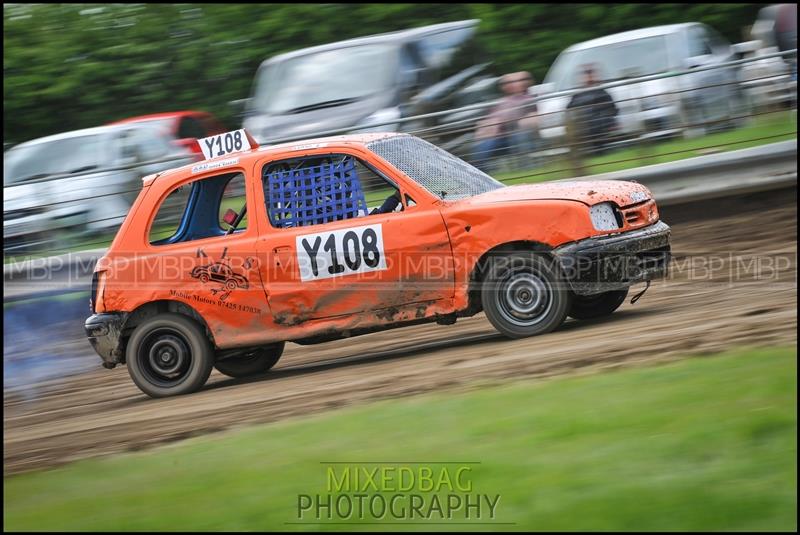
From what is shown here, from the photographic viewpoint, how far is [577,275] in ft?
26.2

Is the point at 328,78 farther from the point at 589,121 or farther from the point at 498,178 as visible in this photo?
the point at 589,121

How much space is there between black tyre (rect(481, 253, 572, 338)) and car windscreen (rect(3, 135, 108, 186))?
7.70 m

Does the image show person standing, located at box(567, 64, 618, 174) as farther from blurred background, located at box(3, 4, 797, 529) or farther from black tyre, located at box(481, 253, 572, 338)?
black tyre, located at box(481, 253, 572, 338)

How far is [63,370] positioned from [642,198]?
633cm

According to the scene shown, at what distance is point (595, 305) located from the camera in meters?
9.02

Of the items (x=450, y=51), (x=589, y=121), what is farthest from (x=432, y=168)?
(x=450, y=51)

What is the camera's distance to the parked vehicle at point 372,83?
14617mm

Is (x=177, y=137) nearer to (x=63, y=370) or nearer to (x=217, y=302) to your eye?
(x=63, y=370)

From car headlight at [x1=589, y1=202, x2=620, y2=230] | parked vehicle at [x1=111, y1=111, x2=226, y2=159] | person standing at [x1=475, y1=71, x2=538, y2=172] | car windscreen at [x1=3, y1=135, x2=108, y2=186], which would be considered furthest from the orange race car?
car windscreen at [x1=3, y1=135, x2=108, y2=186]

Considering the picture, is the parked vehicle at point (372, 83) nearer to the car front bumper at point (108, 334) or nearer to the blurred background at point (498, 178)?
the blurred background at point (498, 178)

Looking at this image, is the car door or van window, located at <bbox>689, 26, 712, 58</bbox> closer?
the car door

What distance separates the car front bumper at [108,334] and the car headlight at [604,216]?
12.2ft

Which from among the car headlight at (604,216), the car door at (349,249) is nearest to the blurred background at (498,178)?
the car door at (349,249)

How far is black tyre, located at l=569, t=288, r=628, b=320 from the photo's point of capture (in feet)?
29.5
